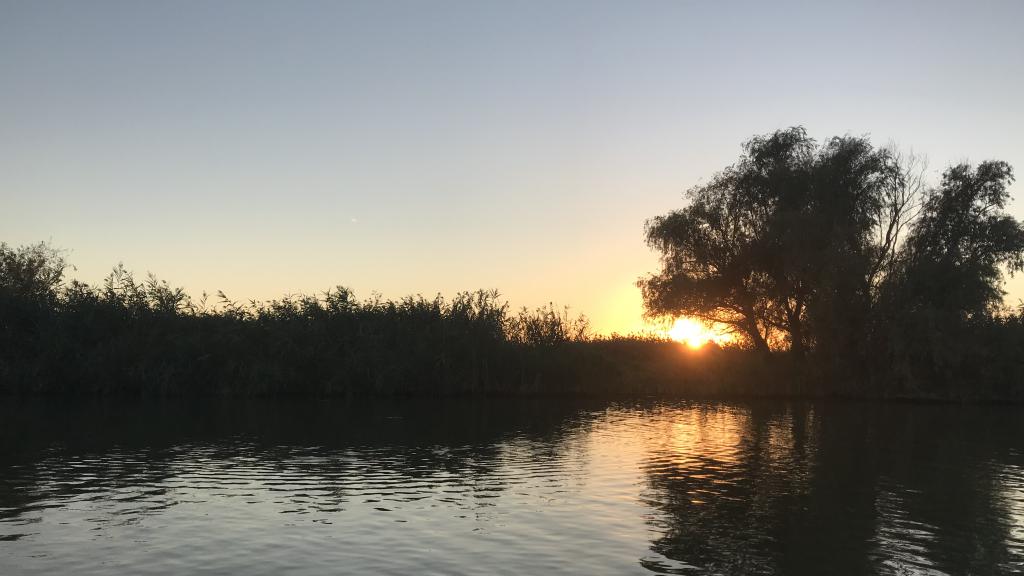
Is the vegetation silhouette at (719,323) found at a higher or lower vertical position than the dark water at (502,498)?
higher

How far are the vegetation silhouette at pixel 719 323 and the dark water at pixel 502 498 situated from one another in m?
19.1

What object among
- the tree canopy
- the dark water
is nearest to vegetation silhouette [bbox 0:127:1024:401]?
the tree canopy

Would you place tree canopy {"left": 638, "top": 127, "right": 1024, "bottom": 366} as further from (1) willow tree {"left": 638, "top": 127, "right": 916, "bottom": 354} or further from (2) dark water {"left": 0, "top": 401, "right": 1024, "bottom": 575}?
(2) dark water {"left": 0, "top": 401, "right": 1024, "bottom": 575}

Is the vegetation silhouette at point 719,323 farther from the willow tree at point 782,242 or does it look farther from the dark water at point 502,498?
the dark water at point 502,498

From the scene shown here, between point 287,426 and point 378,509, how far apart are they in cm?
2220

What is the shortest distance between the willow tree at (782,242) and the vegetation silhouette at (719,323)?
0.50 ft

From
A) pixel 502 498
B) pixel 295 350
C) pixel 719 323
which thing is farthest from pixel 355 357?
pixel 502 498

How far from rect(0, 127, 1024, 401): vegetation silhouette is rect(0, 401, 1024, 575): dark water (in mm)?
19077

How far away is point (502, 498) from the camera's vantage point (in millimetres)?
23109

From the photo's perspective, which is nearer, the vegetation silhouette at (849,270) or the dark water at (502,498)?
the dark water at (502,498)

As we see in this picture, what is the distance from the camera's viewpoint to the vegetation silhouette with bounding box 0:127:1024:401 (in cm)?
6091

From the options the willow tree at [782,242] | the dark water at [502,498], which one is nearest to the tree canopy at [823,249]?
the willow tree at [782,242]

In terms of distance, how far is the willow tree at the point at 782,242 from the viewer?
203ft

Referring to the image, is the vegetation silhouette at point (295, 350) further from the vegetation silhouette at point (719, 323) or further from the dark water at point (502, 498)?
the dark water at point (502, 498)
